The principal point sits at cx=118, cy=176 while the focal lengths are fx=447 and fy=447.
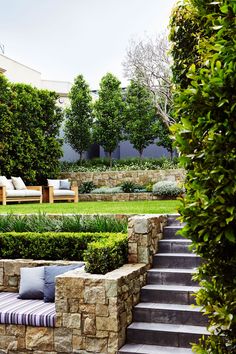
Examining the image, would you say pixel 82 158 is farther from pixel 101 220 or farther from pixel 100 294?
pixel 100 294

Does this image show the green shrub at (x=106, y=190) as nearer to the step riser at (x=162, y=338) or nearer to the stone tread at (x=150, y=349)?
the step riser at (x=162, y=338)

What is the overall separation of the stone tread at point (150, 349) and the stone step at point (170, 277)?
1.05 m

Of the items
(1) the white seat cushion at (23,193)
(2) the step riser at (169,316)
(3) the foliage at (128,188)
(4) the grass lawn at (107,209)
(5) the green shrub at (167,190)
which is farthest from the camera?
(3) the foliage at (128,188)

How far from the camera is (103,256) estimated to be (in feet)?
17.5

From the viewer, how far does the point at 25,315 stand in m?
5.13

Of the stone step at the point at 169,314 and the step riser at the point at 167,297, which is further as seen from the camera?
the step riser at the point at 167,297

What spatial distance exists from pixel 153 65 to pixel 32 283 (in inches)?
577

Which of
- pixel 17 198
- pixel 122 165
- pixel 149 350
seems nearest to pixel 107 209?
pixel 17 198

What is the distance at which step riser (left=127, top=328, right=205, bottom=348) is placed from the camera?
4.91m

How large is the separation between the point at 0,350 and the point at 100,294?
1525 millimetres

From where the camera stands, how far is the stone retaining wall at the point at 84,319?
15.8ft

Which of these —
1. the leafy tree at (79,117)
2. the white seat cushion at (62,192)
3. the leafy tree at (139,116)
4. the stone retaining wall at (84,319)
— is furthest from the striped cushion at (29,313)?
the leafy tree at (139,116)

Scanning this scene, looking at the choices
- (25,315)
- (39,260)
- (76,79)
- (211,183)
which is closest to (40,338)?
(25,315)

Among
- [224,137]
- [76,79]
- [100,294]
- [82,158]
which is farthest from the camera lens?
[82,158]
